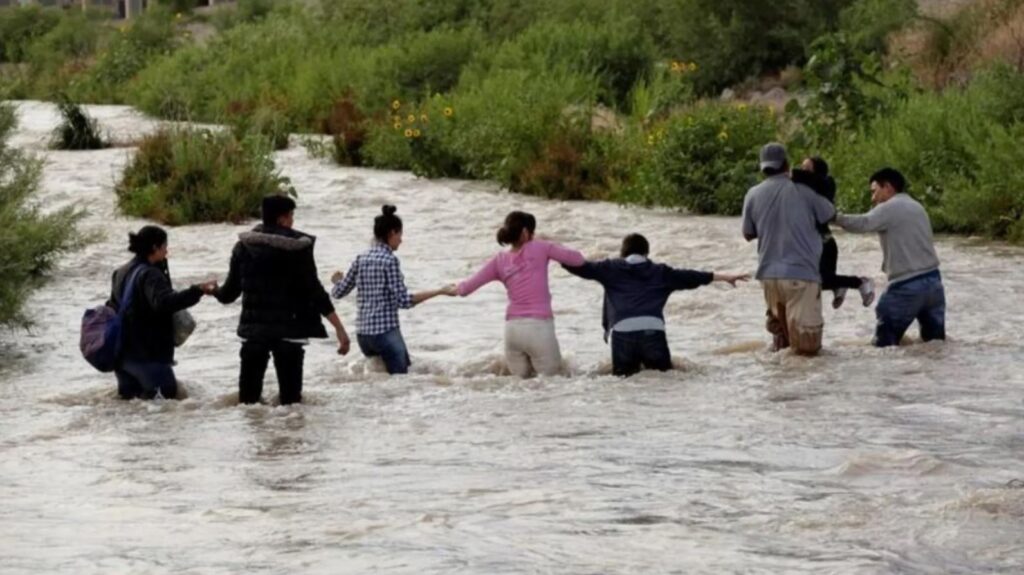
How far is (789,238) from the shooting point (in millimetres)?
14859

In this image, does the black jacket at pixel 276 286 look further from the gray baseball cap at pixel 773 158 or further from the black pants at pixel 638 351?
the gray baseball cap at pixel 773 158

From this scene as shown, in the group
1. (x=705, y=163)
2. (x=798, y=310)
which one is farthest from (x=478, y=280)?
(x=705, y=163)

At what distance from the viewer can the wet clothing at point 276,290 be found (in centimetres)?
1318

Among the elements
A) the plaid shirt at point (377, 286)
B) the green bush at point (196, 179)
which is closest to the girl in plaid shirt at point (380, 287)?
the plaid shirt at point (377, 286)

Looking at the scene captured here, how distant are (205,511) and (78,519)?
0.63m

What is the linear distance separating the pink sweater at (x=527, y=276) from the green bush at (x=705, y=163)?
1126cm

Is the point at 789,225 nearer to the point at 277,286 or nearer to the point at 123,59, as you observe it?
the point at 277,286

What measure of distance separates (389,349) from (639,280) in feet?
5.72

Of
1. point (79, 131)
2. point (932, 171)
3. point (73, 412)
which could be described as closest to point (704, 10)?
point (79, 131)

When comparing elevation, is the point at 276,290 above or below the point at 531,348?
above

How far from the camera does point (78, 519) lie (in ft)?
35.7

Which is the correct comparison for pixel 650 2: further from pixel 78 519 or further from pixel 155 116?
pixel 78 519

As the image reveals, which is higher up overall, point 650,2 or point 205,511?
point 650,2

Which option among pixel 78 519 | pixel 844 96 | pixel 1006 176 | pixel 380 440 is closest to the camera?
pixel 78 519
